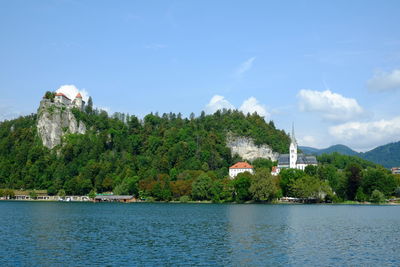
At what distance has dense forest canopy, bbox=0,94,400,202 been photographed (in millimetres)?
121625

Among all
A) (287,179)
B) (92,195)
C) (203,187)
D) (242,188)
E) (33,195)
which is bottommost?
(33,195)

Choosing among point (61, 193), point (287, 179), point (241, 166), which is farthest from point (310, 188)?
point (61, 193)

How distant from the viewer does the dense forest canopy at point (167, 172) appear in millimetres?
121625

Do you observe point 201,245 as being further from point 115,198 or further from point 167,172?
point 167,172

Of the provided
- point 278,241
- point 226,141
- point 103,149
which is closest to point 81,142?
point 103,149

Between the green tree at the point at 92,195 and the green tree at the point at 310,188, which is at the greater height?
the green tree at the point at 310,188

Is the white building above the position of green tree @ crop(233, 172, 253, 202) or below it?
above

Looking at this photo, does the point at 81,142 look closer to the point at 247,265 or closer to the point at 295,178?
the point at 295,178

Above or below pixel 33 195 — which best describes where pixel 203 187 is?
above

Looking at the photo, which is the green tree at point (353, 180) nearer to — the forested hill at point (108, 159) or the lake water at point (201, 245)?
the forested hill at point (108, 159)

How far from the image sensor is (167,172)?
539 feet

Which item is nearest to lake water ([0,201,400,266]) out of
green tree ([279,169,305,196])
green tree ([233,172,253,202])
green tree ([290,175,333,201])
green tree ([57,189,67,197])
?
green tree ([290,175,333,201])

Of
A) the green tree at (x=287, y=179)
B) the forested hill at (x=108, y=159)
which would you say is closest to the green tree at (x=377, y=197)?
the green tree at (x=287, y=179)

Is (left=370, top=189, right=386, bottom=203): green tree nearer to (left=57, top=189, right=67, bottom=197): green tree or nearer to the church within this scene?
the church
